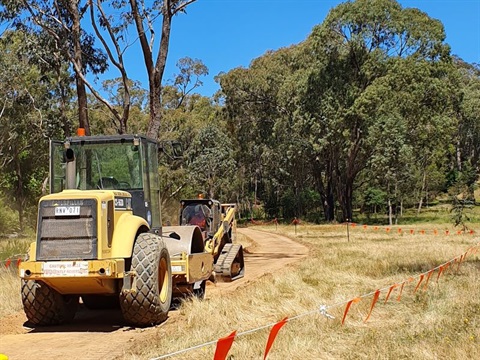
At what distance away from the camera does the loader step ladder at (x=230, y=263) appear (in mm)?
15141

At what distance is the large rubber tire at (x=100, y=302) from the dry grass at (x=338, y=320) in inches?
63.1

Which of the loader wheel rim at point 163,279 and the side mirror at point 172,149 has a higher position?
the side mirror at point 172,149

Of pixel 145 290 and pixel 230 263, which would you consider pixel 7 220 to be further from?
pixel 145 290

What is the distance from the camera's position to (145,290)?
8969 millimetres

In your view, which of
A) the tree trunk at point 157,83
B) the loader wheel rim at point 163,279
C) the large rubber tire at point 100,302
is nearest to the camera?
the loader wheel rim at point 163,279

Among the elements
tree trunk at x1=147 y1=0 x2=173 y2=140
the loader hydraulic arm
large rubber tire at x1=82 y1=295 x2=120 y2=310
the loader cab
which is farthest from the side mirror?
tree trunk at x1=147 y1=0 x2=173 y2=140

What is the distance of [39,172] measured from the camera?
51.1m

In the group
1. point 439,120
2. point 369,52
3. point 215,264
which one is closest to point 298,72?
point 369,52

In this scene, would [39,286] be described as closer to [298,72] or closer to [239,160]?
[298,72]

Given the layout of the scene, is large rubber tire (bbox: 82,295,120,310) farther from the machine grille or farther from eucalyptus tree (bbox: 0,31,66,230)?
eucalyptus tree (bbox: 0,31,66,230)

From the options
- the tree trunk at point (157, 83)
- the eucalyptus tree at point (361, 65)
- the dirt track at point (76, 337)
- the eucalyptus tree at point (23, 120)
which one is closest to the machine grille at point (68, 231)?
the dirt track at point (76, 337)

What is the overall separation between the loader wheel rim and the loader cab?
94cm

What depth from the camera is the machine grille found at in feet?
28.4

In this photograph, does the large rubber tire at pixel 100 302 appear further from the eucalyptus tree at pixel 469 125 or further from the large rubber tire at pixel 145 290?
the eucalyptus tree at pixel 469 125
